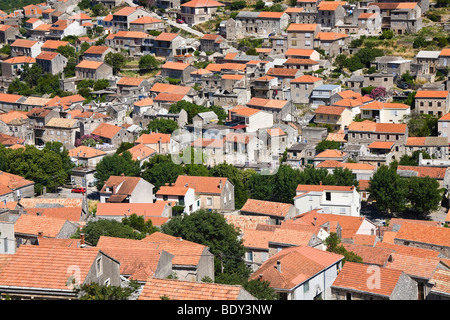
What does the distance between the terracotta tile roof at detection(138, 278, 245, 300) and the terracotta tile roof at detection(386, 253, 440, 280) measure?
11.6m

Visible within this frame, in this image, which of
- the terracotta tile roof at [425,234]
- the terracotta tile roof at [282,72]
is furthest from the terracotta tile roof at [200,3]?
the terracotta tile roof at [425,234]

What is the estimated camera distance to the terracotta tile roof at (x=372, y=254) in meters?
25.9

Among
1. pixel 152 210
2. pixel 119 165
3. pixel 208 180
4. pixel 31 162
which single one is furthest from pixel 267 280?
pixel 31 162

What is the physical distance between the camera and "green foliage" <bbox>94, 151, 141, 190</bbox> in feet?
143

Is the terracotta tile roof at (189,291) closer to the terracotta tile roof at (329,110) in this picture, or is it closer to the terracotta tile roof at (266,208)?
the terracotta tile roof at (266,208)

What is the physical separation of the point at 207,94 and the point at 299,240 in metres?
29.1

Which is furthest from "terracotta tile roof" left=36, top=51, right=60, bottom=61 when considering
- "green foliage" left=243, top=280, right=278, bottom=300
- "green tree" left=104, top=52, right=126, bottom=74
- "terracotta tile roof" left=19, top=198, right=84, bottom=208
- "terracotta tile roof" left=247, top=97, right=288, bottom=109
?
"green foliage" left=243, top=280, right=278, bottom=300

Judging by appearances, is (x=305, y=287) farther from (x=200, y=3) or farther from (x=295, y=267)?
(x=200, y=3)

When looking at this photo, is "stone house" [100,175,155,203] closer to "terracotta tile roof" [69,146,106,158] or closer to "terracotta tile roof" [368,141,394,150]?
"terracotta tile roof" [69,146,106,158]

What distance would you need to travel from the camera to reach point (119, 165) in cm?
4372

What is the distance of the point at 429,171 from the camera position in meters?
42.0

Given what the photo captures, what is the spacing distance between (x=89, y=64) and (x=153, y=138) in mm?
17230

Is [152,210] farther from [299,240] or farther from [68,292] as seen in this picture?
[68,292]
